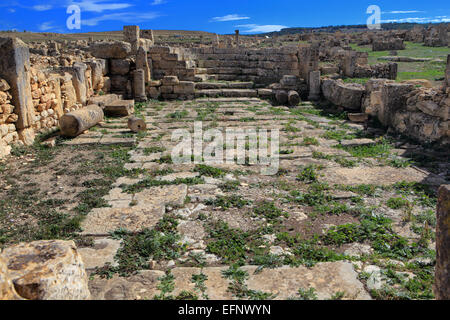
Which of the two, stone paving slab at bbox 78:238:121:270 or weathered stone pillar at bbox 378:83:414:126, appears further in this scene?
weathered stone pillar at bbox 378:83:414:126

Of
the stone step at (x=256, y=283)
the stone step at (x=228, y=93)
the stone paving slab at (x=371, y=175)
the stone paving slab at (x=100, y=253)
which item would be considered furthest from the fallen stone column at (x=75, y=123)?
the stone step at (x=228, y=93)

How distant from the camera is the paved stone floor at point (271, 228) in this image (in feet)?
10.9

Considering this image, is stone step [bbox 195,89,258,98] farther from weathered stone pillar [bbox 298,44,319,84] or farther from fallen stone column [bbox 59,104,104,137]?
fallen stone column [bbox 59,104,104,137]

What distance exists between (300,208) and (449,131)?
416cm

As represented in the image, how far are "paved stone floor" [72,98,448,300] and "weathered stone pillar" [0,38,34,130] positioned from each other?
8.02ft

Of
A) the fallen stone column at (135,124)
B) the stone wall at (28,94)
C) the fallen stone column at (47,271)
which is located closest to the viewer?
the fallen stone column at (47,271)

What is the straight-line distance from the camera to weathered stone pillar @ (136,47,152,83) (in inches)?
538

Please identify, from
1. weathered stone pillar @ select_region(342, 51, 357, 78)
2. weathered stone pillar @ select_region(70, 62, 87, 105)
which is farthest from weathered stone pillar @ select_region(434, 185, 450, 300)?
weathered stone pillar @ select_region(342, 51, 357, 78)

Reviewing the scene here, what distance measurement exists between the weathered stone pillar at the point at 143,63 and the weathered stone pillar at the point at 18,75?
6301 mm

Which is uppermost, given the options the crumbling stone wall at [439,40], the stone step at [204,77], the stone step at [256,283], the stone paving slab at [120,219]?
the crumbling stone wall at [439,40]

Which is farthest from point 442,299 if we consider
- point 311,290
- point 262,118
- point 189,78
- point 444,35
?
point 444,35

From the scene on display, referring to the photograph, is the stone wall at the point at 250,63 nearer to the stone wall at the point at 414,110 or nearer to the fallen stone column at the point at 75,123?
the stone wall at the point at 414,110

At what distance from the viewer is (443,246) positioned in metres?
2.41
